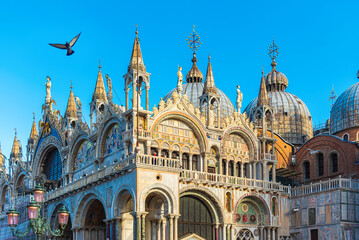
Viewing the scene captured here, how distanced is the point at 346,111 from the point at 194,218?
20807 millimetres

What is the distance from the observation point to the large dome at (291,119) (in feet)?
195

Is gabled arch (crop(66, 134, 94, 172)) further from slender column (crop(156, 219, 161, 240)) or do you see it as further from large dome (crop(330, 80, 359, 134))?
large dome (crop(330, 80, 359, 134))

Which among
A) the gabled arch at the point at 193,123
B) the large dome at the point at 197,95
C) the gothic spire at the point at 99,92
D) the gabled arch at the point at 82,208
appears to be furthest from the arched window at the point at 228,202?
the large dome at the point at 197,95

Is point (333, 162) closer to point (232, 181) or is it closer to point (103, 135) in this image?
point (232, 181)

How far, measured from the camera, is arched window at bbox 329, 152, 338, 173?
4416cm

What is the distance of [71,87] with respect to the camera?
4862 cm

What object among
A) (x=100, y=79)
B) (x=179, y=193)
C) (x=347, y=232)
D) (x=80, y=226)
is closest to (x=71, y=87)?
(x=100, y=79)

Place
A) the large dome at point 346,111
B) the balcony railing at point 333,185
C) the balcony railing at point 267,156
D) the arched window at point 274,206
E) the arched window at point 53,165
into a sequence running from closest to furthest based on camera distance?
the balcony railing at point 333,185 → the arched window at point 274,206 → the balcony railing at point 267,156 → the arched window at point 53,165 → the large dome at point 346,111

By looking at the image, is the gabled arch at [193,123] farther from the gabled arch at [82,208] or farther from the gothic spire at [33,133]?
the gothic spire at [33,133]

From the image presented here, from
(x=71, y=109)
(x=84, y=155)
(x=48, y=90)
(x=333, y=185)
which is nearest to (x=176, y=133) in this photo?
(x=84, y=155)

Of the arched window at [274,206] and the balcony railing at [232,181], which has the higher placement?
the balcony railing at [232,181]

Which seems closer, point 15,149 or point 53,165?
point 53,165

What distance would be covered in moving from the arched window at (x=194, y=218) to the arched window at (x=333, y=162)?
11.5 meters

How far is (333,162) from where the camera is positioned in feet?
146
